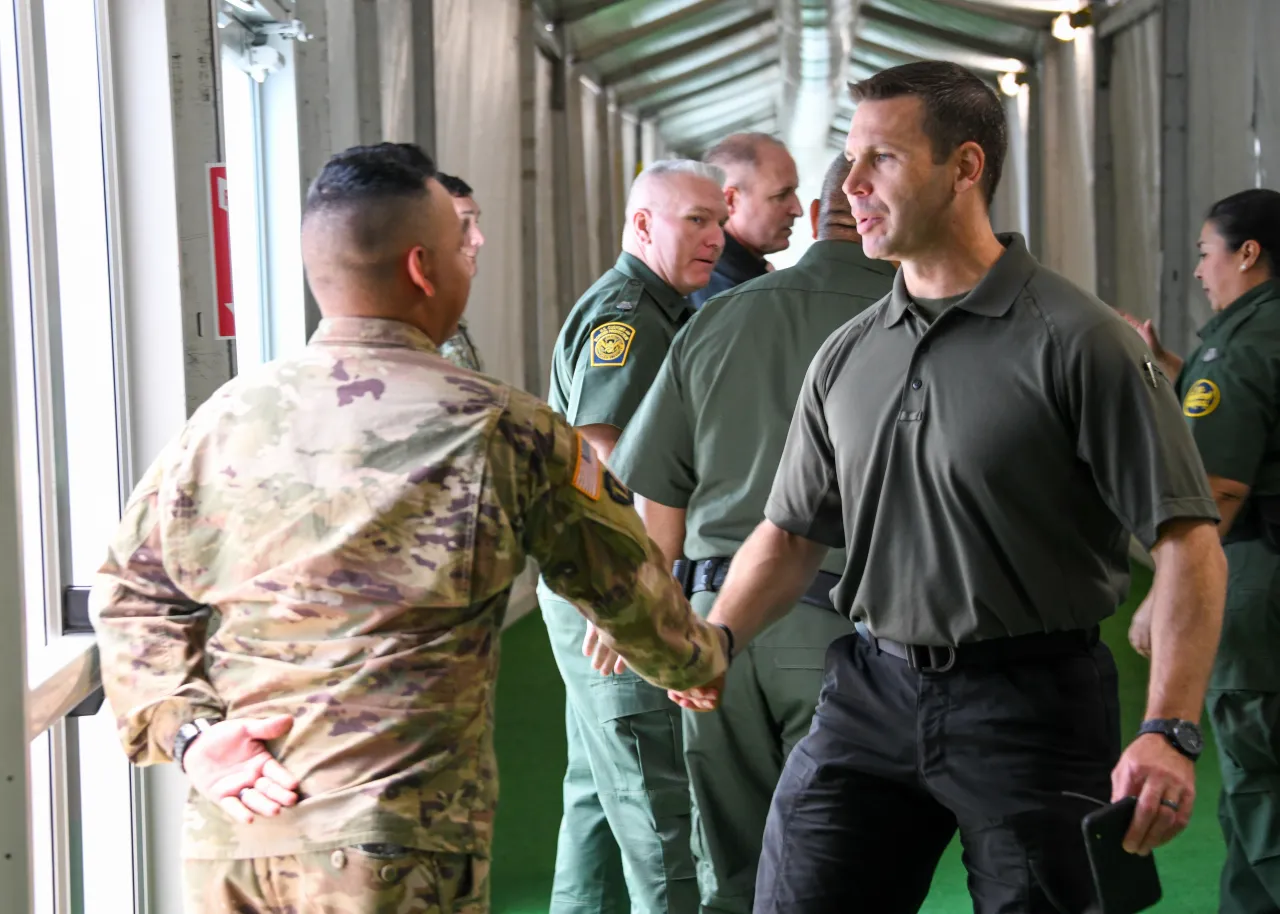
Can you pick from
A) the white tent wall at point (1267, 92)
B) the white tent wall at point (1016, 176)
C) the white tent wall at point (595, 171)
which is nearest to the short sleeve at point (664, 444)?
the white tent wall at point (1267, 92)

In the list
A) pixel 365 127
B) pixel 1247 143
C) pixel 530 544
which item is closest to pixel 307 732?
pixel 530 544

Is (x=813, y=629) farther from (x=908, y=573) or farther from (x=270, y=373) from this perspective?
(x=270, y=373)

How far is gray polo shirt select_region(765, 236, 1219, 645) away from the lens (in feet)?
6.57

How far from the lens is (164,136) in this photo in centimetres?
269

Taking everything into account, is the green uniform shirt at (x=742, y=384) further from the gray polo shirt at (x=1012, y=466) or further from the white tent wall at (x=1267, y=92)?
the white tent wall at (x=1267, y=92)

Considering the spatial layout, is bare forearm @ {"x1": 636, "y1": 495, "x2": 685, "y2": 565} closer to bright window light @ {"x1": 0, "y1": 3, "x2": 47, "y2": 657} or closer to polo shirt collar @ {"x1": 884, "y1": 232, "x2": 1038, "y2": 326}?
polo shirt collar @ {"x1": 884, "y1": 232, "x2": 1038, "y2": 326}

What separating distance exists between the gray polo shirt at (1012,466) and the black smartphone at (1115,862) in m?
0.29

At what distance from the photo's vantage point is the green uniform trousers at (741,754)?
2.87 m

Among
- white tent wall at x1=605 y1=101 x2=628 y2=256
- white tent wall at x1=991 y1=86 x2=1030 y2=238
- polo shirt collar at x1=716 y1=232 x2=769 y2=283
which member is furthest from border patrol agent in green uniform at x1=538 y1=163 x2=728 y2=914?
white tent wall at x1=605 y1=101 x2=628 y2=256

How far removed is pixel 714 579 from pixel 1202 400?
1354mm

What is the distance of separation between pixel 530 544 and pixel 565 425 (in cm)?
16

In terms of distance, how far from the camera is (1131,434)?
1997 mm

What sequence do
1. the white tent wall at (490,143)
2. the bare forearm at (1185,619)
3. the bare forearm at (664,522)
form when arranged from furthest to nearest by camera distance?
the white tent wall at (490,143)
the bare forearm at (664,522)
the bare forearm at (1185,619)

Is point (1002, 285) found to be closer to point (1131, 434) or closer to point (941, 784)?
point (1131, 434)
